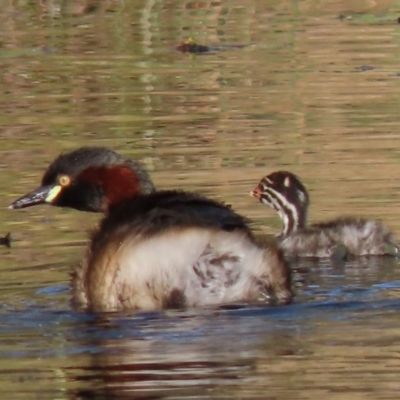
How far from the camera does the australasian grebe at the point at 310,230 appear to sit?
8477 millimetres

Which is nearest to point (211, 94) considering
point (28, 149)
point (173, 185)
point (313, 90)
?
point (313, 90)

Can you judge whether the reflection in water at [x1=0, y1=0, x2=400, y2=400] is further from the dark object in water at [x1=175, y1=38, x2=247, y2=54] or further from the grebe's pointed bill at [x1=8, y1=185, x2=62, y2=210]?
the grebe's pointed bill at [x1=8, y1=185, x2=62, y2=210]

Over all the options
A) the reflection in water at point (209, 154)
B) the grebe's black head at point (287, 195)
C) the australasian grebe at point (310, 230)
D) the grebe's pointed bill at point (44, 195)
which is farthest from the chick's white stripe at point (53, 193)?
the grebe's black head at point (287, 195)

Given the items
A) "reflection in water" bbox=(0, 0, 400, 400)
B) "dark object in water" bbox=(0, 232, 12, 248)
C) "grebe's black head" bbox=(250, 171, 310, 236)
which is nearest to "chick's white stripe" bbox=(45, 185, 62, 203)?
"reflection in water" bbox=(0, 0, 400, 400)

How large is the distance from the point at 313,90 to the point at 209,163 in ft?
11.5

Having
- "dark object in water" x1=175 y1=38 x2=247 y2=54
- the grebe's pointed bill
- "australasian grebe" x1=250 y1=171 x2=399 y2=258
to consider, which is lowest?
"australasian grebe" x1=250 y1=171 x2=399 y2=258

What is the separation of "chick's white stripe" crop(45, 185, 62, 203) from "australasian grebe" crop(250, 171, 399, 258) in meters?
1.64

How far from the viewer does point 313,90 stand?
13484mm

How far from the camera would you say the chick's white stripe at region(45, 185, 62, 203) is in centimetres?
745

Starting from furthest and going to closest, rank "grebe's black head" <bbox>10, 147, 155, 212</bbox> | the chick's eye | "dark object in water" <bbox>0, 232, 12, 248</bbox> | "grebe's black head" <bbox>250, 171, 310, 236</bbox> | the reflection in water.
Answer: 1. "grebe's black head" <bbox>250, 171, 310, 236</bbox>
2. "dark object in water" <bbox>0, 232, 12, 248</bbox>
3. the chick's eye
4. "grebe's black head" <bbox>10, 147, 155, 212</bbox>
5. the reflection in water

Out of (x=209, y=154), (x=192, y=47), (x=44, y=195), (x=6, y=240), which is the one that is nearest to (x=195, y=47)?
(x=192, y=47)

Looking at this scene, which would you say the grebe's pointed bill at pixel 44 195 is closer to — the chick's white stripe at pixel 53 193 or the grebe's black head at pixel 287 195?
the chick's white stripe at pixel 53 193

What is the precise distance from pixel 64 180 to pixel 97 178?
0.60ft

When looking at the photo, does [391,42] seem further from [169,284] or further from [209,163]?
[169,284]
